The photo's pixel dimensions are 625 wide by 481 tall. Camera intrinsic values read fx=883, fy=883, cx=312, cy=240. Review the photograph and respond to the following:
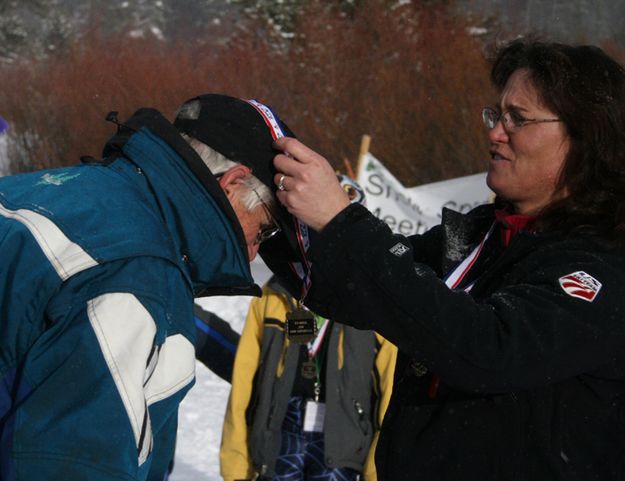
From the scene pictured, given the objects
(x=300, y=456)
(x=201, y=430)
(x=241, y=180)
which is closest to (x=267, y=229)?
(x=241, y=180)

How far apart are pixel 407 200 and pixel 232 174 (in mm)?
6248

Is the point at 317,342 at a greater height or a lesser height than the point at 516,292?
lesser

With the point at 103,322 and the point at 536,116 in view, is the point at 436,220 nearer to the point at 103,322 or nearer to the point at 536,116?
the point at 536,116

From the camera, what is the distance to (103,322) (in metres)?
1.61

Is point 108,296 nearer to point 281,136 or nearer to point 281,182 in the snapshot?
point 281,182

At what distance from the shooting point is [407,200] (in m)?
8.26

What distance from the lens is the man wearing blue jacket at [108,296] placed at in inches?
62.7

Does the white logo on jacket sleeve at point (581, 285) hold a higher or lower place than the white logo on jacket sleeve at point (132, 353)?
lower

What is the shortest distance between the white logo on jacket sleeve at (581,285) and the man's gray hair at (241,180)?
732 mm

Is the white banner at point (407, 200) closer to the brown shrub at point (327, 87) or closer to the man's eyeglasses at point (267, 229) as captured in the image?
the brown shrub at point (327, 87)

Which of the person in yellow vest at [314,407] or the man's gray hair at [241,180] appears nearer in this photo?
the man's gray hair at [241,180]

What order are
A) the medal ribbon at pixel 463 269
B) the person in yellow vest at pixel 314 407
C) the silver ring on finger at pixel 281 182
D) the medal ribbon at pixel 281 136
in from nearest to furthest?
the silver ring on finger at pixel 281 182
the medal ribbon at pixel 281 136
the medal ribbon at pixel 463 269
the person in yellow vest at pixel 314 407

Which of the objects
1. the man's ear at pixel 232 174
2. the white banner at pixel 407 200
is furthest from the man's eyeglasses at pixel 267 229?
the white banner at pixel 407 200

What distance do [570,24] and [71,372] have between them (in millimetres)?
13306
